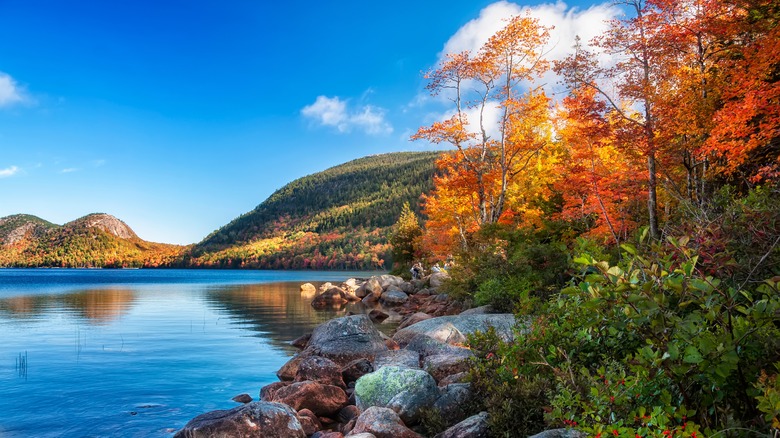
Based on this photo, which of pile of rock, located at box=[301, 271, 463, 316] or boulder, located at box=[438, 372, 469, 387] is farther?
pile of rock, located at box=[301, 271, 463, 316]

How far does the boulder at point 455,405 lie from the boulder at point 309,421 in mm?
2398

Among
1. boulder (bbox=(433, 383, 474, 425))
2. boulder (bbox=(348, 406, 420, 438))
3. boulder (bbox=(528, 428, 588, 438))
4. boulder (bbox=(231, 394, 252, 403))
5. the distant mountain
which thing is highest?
the distant mountain

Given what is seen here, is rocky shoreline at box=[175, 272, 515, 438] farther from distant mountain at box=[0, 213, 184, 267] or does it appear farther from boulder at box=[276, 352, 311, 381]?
distant mountain at box=[0, 213, 184, 267]

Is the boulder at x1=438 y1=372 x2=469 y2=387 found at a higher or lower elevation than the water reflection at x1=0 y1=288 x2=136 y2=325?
higher

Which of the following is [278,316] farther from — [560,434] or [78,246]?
[78,246]

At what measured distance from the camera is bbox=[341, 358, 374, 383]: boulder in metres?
11.9

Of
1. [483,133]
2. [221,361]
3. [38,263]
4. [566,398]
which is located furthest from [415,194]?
[566,398]

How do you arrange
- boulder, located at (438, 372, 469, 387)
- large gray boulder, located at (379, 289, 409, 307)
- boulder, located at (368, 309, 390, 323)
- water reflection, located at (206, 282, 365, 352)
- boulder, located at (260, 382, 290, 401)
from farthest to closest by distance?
large gray boulder, located at (379, 289, 409, 307)
boulder, located at (368, 309, 390, 323)
water reflection, located at (206, 282, 365, 352)
boulder, located at (260, 382, 290, 401)
boulder, located at (438, 372, 469, 387)

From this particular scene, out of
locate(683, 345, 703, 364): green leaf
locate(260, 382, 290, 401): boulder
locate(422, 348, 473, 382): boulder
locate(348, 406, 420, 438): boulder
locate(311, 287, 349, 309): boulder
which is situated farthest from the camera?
locate(311, 287, 349, 309): boulder

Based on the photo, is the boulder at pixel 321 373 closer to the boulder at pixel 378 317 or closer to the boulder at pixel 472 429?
the boulder at pixel 472 429

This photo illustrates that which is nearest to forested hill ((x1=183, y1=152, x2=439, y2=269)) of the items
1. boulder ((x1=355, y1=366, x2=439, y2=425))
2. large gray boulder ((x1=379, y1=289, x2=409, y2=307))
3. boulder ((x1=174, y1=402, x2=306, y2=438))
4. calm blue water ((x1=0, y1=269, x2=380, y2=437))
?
large gray boulder ((x1=379, y1=289, x2=409, y2=307))

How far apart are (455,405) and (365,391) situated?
76.3 inches

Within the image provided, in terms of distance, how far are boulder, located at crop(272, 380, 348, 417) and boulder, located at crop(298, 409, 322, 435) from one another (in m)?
0.33

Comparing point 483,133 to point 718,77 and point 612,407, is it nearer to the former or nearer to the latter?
point 718,77
